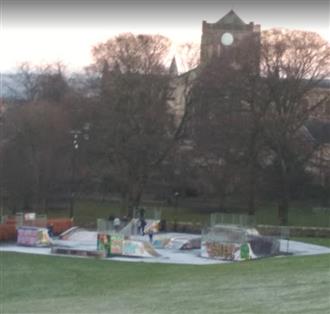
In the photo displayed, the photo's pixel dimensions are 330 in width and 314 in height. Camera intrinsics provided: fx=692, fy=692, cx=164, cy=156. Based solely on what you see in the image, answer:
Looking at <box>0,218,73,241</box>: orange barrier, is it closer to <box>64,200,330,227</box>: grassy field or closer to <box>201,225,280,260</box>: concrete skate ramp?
<box>64,200,330,227</box>: grassy field

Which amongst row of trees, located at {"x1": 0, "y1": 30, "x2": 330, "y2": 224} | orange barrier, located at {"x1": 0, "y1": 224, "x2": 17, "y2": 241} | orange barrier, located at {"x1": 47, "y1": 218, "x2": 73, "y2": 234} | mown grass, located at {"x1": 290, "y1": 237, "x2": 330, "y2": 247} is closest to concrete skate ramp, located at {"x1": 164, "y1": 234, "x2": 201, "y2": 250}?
mown grass, located at {"x1": 290, "y1": 237, "x2": 330, "y2": 247}

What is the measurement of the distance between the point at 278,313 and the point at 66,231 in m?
38.5

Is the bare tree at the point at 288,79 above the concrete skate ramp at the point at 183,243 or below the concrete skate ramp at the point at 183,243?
above

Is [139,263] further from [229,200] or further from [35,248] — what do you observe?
[229,200]

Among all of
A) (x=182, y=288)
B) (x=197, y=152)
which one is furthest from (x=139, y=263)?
(x=197, y=152)

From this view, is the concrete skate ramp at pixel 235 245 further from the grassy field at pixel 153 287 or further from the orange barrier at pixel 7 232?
the orange barrier at pixel 7 232

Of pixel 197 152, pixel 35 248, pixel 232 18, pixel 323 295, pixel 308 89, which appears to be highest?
pixel 232 18

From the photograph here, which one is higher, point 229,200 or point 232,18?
point 232,18

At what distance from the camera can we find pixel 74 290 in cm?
2505

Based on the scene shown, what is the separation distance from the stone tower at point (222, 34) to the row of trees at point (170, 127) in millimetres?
4423

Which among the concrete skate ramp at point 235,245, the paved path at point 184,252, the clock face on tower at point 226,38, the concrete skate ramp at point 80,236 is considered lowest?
the concrete skate ramp at point 80,236

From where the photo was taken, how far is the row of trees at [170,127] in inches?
2282

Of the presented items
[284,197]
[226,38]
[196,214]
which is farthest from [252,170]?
[226,38]

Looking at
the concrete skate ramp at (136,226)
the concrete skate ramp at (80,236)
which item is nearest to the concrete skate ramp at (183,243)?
the concrete skate ramp at (136,226)
